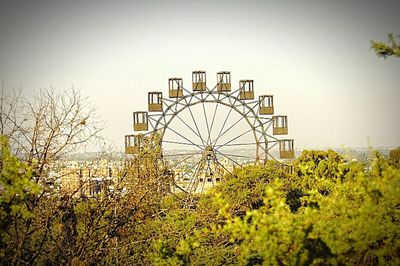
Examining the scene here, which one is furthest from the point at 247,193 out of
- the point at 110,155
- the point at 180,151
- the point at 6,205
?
the point at 6,205

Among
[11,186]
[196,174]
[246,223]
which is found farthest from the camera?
[196,174]

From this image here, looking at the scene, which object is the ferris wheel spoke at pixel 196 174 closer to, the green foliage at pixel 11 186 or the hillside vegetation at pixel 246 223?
the hillside vegetation at pixel 246 223

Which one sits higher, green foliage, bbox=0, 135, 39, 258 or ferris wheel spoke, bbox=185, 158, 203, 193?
green foliage, bbox=0, 135, 39, 258

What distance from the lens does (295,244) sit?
3.50 metres

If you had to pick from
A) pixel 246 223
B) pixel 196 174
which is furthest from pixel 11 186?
pixel 196 174

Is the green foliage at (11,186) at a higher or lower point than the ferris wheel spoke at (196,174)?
higher

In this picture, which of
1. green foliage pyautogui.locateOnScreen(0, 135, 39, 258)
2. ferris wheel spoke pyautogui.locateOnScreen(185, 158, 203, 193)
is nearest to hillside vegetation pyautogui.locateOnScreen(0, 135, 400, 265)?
green foliage pyautogui.locateOnScreen(0, 135, 39, 258)

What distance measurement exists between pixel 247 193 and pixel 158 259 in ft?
32.8

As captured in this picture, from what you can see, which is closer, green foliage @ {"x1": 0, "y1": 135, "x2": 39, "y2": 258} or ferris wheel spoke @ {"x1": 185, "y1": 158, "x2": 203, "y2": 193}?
green foliage @ {"x1": 0, "y1": 135, "x2": 39, "y2": 258}

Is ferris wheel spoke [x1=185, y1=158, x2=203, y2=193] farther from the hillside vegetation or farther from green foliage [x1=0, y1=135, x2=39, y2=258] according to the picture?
green foliage [x1=0, y1=135, x2=39, y2=258]

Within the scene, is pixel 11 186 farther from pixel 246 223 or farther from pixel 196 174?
pixel 196 174

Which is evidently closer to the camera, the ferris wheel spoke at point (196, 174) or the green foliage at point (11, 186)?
the green foliage at point (11, 186)

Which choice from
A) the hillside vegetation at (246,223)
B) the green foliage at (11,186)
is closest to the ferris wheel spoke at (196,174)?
the hillside vegetation at (246,223)

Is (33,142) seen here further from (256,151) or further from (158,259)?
(256,151)
